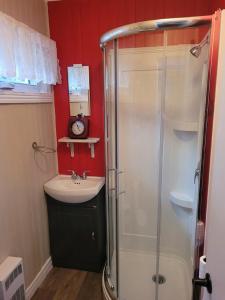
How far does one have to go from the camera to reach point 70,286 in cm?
222

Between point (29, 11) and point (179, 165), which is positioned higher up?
point (29, 11)

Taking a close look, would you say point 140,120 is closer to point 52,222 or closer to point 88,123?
point 88,123

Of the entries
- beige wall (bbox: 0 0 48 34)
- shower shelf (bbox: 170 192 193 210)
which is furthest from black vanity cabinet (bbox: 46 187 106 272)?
beige wall (bbox: 0 0 48 34)

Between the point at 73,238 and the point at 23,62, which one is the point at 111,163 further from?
the point at 23,62

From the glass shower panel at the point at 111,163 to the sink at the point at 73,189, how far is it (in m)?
0.16

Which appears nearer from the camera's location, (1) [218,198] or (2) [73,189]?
(1) [218,198]

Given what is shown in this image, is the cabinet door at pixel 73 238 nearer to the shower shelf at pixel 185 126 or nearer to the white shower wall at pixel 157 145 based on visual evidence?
the white shower wall at pixel 157 145

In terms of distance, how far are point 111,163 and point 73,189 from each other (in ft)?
1.50

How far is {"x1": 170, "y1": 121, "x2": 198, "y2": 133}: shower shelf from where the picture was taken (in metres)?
1.97

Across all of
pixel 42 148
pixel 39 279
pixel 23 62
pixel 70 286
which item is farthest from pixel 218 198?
pixel 39 279

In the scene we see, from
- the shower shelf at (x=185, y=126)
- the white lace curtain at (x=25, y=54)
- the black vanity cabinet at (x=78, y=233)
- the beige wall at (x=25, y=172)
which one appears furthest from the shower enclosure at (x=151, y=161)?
the beige wall at (x=25, y=172)

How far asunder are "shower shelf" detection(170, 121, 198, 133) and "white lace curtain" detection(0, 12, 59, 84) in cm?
122

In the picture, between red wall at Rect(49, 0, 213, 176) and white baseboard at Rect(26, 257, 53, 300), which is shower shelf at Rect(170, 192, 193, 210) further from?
white baseboard at Rect(26, 257, 53, 300)

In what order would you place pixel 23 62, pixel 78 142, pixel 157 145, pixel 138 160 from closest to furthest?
pixel 23 62, pixel 157 145, pixel 138 160, pixel 78 142
